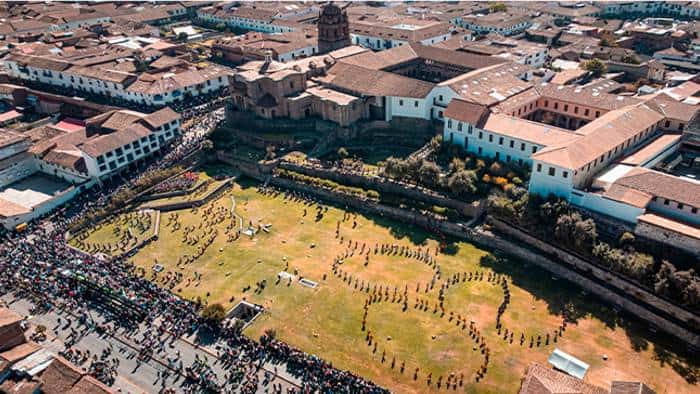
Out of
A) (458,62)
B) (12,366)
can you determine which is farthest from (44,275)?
(458,62)

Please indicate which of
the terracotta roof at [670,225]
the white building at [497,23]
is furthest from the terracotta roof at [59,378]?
the white building at [497,23]

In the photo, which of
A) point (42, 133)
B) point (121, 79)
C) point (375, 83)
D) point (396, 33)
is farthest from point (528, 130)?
point (42, 133)

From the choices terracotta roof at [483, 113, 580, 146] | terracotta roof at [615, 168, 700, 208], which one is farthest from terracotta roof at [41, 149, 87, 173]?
terracotta roof at [615, 168, 700, 208]

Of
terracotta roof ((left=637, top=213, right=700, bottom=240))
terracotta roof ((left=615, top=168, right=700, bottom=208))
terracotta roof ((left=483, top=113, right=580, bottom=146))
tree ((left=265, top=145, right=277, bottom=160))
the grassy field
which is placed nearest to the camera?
the grassy field

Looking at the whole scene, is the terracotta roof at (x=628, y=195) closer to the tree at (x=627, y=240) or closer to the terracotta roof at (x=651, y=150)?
the tree at (x=627, y=240)

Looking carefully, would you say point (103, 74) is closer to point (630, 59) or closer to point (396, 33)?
point (396, 33)

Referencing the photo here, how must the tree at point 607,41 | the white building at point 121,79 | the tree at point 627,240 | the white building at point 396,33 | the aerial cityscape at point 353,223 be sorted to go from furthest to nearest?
1. the white building at point 396,33
2. the tree at point 607,41
3. the white building at point 121,79
4. the tree at point 627,240
5. the aerial cityscape at point 353,223

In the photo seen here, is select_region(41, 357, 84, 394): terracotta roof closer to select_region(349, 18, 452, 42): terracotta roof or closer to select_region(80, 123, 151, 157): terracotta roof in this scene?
select_region(80, 123, 151, 157): terracotta roof

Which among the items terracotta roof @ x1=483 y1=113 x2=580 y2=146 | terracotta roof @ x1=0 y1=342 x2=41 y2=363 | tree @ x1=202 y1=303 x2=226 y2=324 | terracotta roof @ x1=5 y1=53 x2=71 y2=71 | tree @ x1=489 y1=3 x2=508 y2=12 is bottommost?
tree @ x1=202 y1=303 x2=226 y2=324
